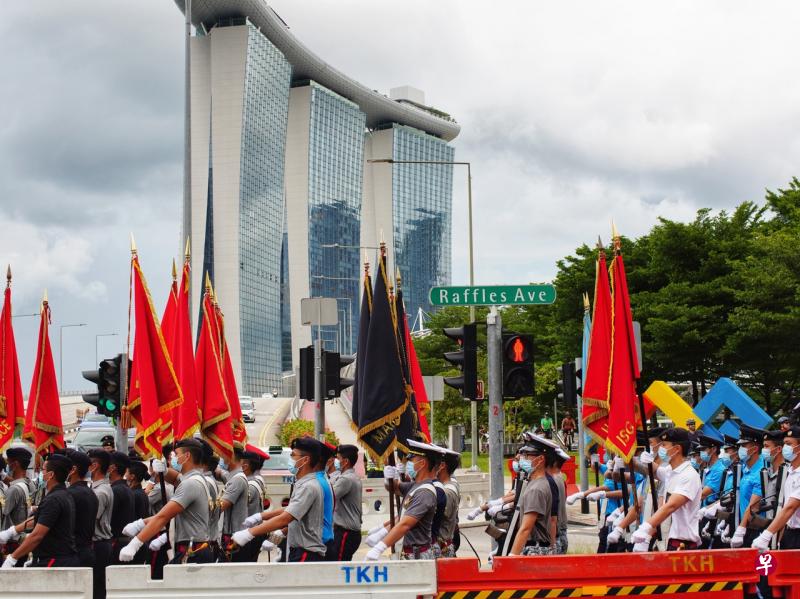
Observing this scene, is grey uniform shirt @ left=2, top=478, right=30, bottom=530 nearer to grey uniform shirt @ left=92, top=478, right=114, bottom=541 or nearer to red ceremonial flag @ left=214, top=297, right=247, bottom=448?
grey uniform shirt @ left=92, top=478, right=114, bottom=541

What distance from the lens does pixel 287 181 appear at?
149 metres

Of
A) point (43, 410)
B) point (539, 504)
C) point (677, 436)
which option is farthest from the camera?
point (43, 410)

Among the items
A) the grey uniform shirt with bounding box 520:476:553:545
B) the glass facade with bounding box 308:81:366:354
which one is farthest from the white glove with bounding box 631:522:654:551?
the glass facade with bounding box 308:81:366:354

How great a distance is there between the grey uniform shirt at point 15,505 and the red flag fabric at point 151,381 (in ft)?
4.95

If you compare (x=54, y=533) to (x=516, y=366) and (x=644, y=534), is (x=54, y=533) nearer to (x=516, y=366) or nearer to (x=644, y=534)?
(x=644, y=534)

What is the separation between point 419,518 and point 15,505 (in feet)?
14.2

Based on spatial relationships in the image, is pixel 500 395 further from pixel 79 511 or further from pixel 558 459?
pixel 79 511

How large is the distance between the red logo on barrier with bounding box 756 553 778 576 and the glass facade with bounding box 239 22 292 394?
11845 cm

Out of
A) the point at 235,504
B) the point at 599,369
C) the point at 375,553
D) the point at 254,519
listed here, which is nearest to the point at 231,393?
the point at 235,504

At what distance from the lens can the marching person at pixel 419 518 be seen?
812 centimetres

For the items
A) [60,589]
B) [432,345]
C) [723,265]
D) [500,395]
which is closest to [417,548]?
[60,589]

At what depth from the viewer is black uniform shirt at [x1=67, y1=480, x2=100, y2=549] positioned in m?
8.97

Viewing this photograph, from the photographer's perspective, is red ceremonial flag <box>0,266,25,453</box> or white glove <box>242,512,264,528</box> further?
red ceremonial flag <box>0,266,25,453</box>

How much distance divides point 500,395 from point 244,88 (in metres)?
113
